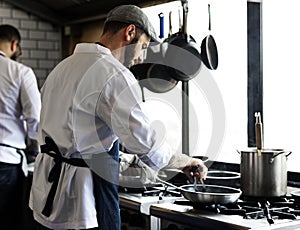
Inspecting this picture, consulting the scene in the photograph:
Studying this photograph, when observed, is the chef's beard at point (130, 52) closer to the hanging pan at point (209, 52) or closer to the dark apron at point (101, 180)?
the dark apron at point (101, 180)

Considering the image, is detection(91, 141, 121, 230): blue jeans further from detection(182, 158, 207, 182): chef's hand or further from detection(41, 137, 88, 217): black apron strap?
detection(182, 158, 207, 182): chef's hand

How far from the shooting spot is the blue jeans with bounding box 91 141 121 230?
211cm

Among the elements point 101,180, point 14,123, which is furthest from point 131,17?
point 14,123

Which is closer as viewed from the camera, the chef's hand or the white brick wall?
the chef's hand

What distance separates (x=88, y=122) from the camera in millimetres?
2039

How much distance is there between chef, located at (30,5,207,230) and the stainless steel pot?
0.32 meters

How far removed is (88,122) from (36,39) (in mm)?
2725

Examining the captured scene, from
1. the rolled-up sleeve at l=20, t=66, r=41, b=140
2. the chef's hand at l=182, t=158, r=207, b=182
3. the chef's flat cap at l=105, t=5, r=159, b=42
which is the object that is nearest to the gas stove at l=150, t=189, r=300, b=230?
the chef's hand at l=182, t=158, r=207, b=182

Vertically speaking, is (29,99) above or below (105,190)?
A: above

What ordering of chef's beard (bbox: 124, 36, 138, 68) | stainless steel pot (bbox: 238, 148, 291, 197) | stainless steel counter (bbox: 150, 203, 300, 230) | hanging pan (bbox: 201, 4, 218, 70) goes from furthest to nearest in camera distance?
hanging pan (bbox: 201, 4, 218, 70)
stainless steel pot (bbox: 238, 148, 291, 197)
chef's beard (bbox: 124, 36, 138, 68)
stainless steel counter (bbox: 150, 203, 300, 230)

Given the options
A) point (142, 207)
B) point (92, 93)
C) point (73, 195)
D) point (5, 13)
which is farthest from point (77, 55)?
point (5, 13)

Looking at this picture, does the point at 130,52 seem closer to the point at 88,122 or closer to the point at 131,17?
the point at 131,17

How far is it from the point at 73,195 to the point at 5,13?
9.00 ft

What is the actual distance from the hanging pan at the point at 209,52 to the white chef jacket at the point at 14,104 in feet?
3.65
